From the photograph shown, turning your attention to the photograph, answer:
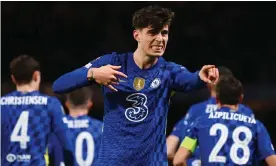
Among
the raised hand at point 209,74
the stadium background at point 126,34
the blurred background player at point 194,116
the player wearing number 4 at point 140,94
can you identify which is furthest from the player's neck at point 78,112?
the stadium background at point 126,34

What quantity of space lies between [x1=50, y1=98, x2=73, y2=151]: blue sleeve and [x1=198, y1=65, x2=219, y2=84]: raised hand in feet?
9.58

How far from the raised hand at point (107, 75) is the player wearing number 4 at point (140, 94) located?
0.60ft

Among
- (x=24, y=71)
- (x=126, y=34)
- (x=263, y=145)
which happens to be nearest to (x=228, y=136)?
(x=263, y=145)

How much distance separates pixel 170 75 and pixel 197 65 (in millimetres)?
8930

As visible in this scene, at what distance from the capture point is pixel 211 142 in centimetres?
802

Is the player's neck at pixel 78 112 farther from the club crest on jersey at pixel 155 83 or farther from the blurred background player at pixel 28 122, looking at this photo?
the club crest on jersey at pixel 155 83

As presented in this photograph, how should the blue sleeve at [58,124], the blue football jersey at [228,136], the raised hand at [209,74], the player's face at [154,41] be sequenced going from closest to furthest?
the raised hand at [209,74] → the player's face at [154,41] → the blue football jersey at [228,136] → the blue sleeve at [58,124]

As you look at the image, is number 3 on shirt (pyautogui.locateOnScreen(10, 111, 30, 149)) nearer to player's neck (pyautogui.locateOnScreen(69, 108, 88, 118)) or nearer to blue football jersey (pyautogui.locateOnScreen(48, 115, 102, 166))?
blue football jersey (pyautogui.locateOnScreen(48, 115, 102, 166))

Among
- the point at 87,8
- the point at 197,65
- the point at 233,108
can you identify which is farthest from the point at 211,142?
the point at 87,8

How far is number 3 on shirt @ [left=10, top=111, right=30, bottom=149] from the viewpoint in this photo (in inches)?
347

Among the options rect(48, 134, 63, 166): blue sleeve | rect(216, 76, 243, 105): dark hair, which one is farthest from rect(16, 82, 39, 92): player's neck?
rect(216, 76, 243, 105): dark hair

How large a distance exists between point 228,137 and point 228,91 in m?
0.42

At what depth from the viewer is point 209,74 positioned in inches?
235

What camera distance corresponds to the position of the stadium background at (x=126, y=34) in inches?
608
